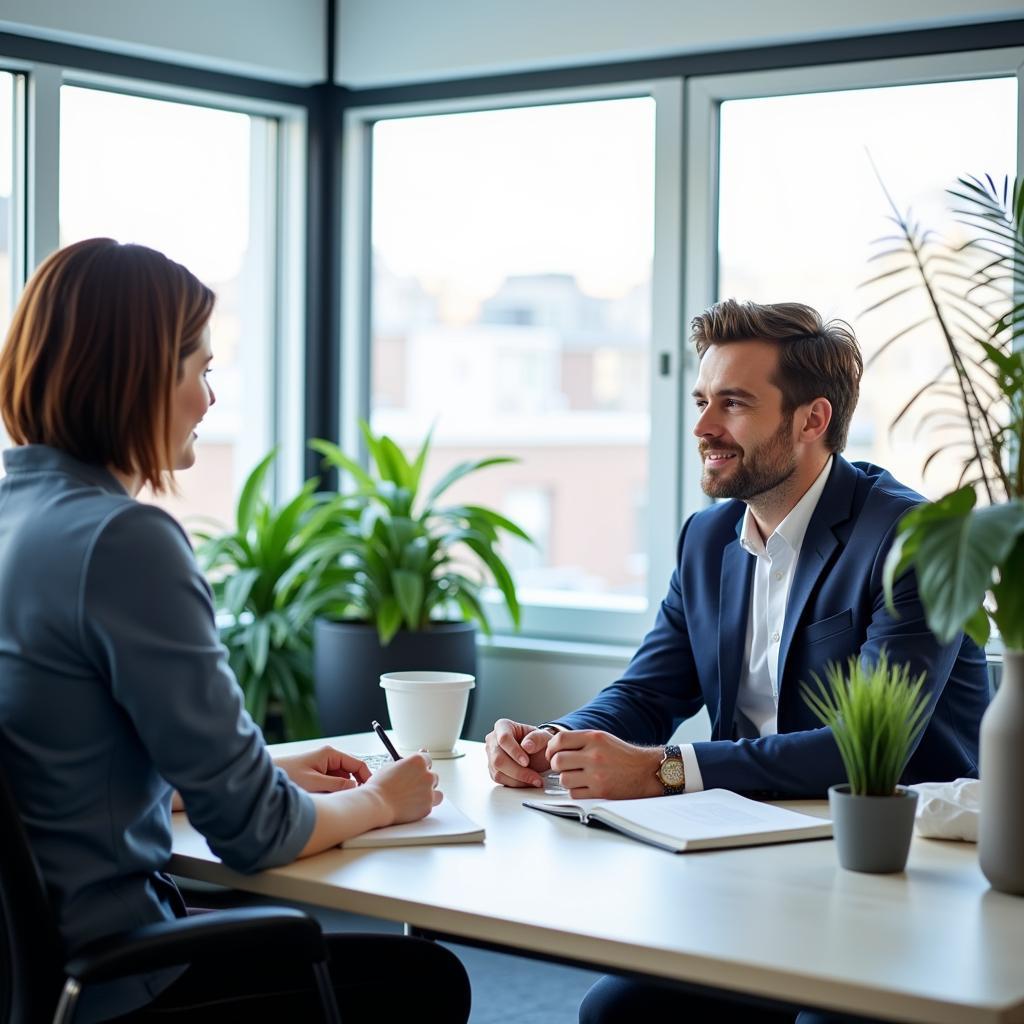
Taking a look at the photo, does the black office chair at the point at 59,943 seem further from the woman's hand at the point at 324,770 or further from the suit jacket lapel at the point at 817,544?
the suit jacket lapel at the point at 817,544

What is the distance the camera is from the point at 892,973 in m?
1.33

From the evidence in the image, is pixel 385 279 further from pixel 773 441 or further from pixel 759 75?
pixel 773 441

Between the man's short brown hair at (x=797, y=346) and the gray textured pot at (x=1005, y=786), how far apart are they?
1039 mm

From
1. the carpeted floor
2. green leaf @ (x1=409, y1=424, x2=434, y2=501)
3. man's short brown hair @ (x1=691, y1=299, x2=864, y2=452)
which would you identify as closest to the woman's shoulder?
man's short brown hair @ (x1=691, y1=299, x2=864, y2=452)

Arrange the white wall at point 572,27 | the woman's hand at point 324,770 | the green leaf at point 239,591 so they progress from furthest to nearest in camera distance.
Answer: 1. the green leaf at point 239,591
2. the white wall at point 572,27
3. the woman's hand at point 324,770

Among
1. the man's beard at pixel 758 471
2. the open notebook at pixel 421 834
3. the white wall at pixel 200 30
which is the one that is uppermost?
the white wall at pixel 200 30

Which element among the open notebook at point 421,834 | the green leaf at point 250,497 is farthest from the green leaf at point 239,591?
the open notebook at point 421,834

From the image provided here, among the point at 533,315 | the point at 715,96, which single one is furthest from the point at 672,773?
the point at 533,315

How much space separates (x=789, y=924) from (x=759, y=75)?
274 cm

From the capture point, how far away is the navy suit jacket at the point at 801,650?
2064 millimetres

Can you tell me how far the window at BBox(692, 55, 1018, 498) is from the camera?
355 centimetres

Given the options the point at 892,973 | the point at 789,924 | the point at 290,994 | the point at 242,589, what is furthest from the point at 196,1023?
the point at 242,589

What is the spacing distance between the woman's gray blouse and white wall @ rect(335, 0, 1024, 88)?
99.8 inches

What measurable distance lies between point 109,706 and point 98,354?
1.27 feet
